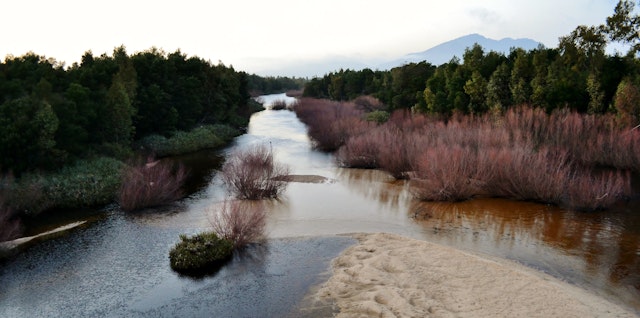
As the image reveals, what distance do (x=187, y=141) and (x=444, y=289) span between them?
33.4m

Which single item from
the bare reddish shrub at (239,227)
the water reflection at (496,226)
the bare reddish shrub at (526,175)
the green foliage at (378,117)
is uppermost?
the green foliage at (378,117)

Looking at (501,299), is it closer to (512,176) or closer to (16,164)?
(512,176)

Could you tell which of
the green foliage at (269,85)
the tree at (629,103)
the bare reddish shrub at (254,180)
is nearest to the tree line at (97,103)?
the bare reddish shrub at (254,180)

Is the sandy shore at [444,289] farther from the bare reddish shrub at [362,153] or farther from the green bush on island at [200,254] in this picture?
the bare reddish shrub at [362,153]

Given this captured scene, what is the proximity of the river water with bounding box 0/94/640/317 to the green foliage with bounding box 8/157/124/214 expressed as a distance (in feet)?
6.86

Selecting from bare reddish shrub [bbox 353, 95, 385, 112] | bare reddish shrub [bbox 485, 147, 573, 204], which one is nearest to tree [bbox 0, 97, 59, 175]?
bare reddish shrub [bbox 485, 147, 573, 204]

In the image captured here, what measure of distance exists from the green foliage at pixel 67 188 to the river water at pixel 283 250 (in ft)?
6.86

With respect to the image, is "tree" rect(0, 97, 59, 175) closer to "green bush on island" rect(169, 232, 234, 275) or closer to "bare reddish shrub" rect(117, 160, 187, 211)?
"bare reddish shrub" rect(117, 160, 187, 211)

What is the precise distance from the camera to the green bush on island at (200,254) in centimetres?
1563

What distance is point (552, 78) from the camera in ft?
106

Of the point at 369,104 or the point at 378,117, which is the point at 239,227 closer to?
the point at 378,117

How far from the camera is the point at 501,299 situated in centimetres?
1220

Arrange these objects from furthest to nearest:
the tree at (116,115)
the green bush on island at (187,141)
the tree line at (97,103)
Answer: the green bush on island at (187,141) → the tree at (116,115) → the tree line at (97,103)

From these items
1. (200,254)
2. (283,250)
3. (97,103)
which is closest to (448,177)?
(283,250)
